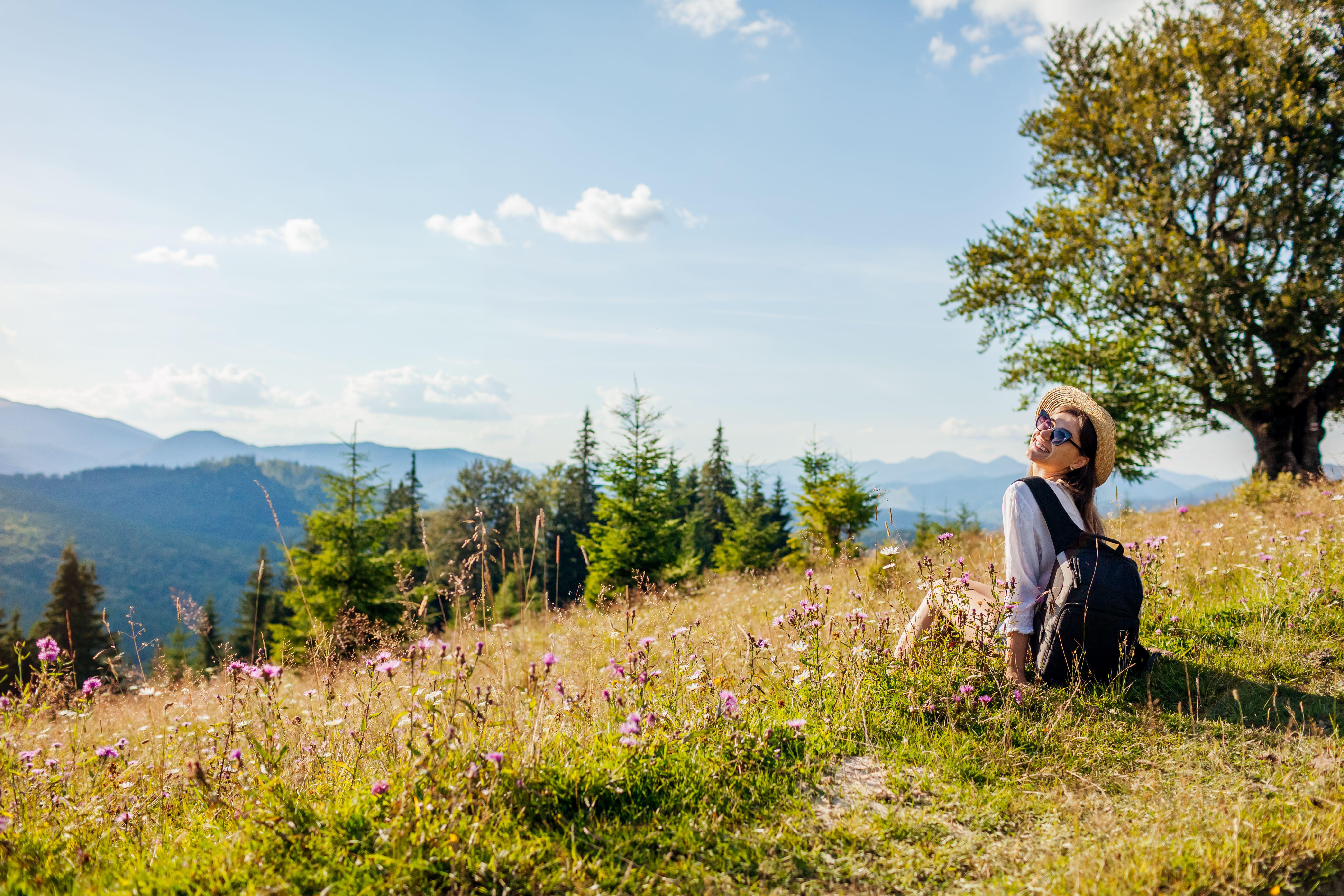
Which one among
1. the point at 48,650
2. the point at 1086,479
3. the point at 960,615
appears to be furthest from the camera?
the point at 1086,479

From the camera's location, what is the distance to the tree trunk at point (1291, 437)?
15.7m

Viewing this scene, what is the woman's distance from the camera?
12.7 ft

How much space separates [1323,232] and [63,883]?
20693 mm

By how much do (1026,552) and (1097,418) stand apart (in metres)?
1.14

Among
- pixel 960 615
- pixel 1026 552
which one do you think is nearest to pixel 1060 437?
pixel 1026 552

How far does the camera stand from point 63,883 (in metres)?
2.50

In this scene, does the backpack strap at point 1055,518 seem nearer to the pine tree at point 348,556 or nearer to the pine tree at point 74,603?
the pine tree at point 348,556

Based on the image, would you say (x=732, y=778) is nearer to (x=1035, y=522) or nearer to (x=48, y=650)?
(x=1035, y=522)

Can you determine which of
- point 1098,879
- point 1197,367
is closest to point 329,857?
point 1098,879

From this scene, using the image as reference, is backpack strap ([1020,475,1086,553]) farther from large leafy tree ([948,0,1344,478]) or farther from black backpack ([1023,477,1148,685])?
large leafy tree ([948,0,1344,478])

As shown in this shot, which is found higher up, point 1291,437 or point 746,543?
point 1291,437

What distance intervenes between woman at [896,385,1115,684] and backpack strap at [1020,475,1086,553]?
25mm

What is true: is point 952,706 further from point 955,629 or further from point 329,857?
point 329,857

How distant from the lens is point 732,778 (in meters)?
3.08
